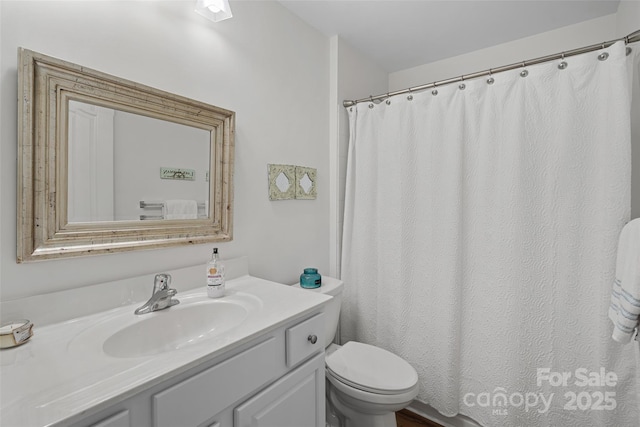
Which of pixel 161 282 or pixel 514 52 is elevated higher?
pixel 514 52

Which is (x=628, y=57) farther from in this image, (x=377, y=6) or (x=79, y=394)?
(x=79, y=394)

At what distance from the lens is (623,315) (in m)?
1.00

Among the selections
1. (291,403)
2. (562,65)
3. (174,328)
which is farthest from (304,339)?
(562,65)

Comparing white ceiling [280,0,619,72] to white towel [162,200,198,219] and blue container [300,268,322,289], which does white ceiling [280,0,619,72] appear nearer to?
white towel [162,200,198,219]

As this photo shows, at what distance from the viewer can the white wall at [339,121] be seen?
2.01 m

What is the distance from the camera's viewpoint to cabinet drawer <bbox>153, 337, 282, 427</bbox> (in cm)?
70

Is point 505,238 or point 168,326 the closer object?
point 168,326

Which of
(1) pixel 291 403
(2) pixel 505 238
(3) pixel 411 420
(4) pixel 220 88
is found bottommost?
(3) pixel 411 420

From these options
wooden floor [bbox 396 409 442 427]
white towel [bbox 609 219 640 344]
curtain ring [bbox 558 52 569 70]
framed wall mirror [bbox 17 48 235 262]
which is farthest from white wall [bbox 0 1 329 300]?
white towel [bbox 609 219 640 344]

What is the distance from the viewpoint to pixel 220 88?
139 cm

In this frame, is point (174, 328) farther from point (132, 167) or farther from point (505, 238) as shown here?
point (505, 238)

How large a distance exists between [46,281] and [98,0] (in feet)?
3.13

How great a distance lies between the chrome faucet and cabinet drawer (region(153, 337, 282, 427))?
39 cm

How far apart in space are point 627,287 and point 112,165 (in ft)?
6.01
